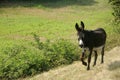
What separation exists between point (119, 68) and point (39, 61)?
5.03 metres

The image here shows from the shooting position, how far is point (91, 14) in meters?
40.3

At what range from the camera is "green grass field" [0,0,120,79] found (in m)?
25.8

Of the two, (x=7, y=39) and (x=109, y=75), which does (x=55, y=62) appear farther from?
(x=7, y=39)

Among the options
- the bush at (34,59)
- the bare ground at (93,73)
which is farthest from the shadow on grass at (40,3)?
the bare ground at (93,73)

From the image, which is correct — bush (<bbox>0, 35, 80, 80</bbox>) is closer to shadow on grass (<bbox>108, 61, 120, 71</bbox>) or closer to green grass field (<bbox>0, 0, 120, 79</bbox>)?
green grass field (<bbox>0, 0, 120, 79</bbox>)

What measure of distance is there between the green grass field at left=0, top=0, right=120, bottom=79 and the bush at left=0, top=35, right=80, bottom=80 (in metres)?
1.91

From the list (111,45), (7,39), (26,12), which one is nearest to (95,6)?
(26,12)

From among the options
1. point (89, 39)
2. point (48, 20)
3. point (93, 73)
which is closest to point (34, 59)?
point (93, 73)

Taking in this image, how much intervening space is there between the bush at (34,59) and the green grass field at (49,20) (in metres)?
1.91

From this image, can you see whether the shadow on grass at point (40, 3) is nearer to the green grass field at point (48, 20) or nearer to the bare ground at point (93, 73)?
the green grass field at point (48, 20)

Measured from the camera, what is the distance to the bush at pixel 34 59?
16.8 metres

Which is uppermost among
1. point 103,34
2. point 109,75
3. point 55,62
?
point 103,34

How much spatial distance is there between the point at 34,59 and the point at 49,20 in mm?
18307

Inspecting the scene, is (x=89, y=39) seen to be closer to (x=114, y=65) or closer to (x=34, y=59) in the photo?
(x=114, y=65)
